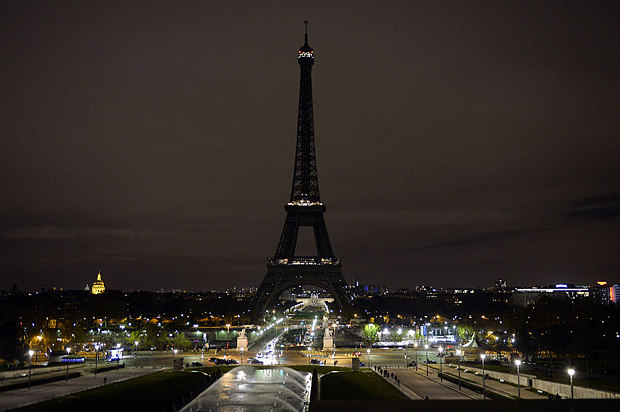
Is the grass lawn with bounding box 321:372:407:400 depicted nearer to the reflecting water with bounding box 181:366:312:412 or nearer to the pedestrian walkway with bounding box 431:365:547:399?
the reflecting water with bounding box 181:366:312:412

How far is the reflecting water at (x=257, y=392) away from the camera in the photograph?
41312 millimetres

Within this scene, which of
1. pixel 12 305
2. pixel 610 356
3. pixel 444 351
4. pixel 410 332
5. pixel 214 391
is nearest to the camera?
pixel 214 391

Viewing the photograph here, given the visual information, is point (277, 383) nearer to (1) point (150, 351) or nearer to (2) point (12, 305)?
(1) point (150, 351)

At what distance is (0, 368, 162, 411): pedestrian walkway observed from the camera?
4422 cm

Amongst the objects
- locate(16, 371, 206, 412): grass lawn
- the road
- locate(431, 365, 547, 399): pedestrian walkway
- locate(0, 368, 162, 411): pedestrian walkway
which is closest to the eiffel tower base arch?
locate(0, 368, 162, 411): pedestrian walkway

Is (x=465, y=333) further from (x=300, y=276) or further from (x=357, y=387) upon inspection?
(x=357, y=387)

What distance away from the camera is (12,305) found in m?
136

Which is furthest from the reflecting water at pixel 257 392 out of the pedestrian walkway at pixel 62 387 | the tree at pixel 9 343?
the tree at pixel 9 343

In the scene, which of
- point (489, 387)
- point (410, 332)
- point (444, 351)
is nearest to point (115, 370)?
point (489, 387)

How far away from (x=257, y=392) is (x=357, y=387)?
28.4 ft

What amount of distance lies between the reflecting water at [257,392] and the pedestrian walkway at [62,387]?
10.9 m

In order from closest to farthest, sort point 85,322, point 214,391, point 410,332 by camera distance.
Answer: point 214,391 < point 410,332 < point 85,322

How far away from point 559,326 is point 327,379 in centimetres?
3091

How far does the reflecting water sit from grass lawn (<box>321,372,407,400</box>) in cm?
189
